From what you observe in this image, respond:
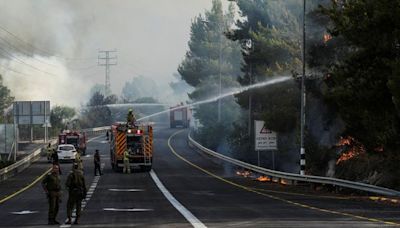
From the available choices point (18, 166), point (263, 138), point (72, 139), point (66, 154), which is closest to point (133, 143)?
point (263, 138)

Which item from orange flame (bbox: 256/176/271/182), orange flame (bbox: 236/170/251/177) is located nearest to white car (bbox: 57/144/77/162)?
orange flame (bbox: 236/170/251/177)

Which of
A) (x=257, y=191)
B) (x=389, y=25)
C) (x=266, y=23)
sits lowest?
(x=257, y=191)

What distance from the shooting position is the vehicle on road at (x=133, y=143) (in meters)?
46.1

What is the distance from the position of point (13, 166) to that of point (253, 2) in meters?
26.8

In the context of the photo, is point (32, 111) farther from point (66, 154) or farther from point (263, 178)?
point (263, 178)

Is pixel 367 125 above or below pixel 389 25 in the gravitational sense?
below

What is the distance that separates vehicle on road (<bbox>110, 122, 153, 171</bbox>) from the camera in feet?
151

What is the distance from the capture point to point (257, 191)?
1292 inches

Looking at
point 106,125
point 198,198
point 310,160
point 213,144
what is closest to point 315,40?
point 310,160

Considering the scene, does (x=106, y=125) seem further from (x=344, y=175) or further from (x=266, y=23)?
(x=344, y=175)

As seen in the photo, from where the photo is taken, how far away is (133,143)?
1827 inches

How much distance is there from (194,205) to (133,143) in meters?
22.2

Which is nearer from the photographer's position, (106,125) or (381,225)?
(381,225)

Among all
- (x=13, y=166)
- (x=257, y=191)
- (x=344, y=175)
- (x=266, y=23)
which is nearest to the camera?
(x=257, y=191)
